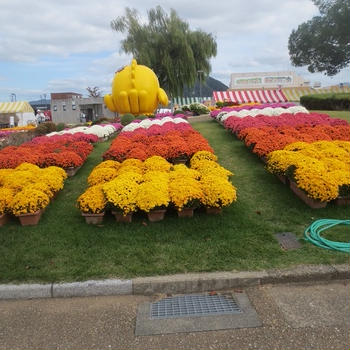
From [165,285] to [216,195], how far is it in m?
1.92

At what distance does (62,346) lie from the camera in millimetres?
3168

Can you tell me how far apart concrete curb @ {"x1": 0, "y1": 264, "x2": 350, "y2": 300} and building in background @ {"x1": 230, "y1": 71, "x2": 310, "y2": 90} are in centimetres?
4922

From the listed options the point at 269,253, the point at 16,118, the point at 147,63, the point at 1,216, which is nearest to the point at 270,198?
the point at 269,253

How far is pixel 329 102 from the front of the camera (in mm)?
23984

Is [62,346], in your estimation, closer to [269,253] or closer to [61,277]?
[61,277]

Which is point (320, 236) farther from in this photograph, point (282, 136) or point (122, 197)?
point (282, 136)

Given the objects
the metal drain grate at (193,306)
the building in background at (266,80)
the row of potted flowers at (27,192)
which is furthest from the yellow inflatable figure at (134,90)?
the building in background at (266,80)

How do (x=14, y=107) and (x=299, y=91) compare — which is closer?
(x=14, y=107)

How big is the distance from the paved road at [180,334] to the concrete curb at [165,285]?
0.08 m

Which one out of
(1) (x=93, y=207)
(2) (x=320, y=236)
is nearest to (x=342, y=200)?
(2) (x=320, y=236)

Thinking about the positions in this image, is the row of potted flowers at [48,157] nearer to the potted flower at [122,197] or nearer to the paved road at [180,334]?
the potted flower at [122,197]

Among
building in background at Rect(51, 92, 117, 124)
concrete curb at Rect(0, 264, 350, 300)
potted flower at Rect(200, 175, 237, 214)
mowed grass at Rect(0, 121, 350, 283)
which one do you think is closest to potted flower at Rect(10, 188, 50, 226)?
mowed grass at Rect(0, 121, 350, 283)

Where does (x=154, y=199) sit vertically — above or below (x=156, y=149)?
below

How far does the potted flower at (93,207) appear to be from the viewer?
5.45 meters
